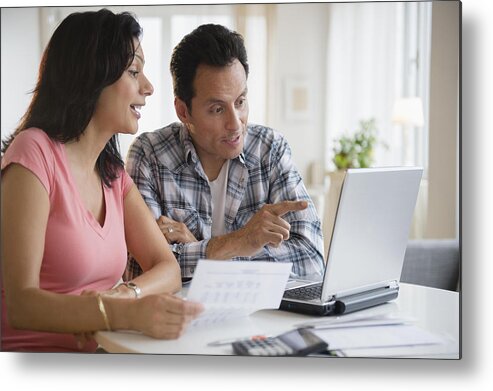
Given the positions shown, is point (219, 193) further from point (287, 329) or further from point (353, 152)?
point (353, 152)

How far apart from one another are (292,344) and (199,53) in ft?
2.62

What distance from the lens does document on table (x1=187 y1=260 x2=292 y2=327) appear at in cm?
159

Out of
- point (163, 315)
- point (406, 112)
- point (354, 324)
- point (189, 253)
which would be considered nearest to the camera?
point (163, 315)

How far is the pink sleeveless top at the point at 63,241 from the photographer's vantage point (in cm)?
174

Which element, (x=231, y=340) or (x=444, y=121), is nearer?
(x=231, y=340)

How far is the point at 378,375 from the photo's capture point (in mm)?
1845

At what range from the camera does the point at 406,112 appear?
102 inches

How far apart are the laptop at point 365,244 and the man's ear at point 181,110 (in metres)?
0.52

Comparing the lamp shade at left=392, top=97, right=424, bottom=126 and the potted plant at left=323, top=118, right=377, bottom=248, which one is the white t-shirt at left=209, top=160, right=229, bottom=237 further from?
the lamp shade at left=392, top=97, right=424, bottom=126

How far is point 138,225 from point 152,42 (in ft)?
1.51

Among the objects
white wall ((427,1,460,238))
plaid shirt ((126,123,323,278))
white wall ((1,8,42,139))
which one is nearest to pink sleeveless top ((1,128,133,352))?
white wall ((1,8,42,139))

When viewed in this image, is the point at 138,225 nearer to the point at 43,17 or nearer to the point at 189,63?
the point at 189,63

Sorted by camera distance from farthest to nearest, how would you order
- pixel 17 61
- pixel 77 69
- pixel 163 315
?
pixel 17 61, pixel 77 69, pixel 163 315

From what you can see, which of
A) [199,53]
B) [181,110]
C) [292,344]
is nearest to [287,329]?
Result: [292,344]
